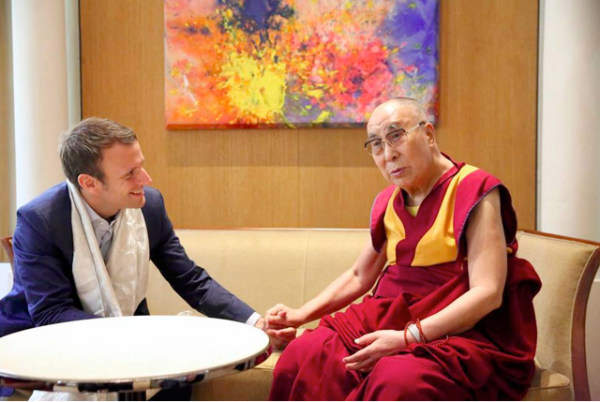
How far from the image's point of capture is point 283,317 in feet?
7.89

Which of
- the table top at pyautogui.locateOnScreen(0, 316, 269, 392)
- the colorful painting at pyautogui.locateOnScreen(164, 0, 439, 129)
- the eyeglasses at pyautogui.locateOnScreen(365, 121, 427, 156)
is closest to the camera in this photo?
the table top at pyautogui.locateOnScreen(0, 316, 269, 392)

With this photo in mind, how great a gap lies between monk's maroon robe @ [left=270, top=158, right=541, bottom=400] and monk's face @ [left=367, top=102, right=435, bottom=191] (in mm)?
82

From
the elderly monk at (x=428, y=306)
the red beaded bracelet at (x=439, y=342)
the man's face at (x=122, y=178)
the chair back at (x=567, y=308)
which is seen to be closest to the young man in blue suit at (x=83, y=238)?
the man's face at (x=122, y=178)

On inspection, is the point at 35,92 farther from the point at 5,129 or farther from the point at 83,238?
the point at 83,238

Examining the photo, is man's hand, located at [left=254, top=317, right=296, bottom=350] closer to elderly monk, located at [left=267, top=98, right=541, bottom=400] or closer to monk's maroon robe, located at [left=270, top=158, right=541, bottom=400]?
elderly monk, located at [left=267, top=98, right=541, bottom=400]

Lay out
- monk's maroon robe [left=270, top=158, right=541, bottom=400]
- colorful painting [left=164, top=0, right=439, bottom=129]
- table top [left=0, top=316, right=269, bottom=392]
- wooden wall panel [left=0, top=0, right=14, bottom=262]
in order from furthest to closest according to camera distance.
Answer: wooden wall panel [left=0, top=0, right=14, bottom=262] < colorful painting [left=164, top=0, right=439, bottom=129] < monk's maroon robe [left=270, top=158, right=541, bottom=400] < table top [left=0, top=316, right=269, bottom=392]

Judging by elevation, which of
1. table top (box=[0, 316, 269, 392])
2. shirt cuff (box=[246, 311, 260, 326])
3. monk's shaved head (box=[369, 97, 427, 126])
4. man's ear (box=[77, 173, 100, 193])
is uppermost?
monk's shaved head (box=[369, 97, 427, 126])

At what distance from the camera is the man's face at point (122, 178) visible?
2246 mm

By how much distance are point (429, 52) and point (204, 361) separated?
2.59 m

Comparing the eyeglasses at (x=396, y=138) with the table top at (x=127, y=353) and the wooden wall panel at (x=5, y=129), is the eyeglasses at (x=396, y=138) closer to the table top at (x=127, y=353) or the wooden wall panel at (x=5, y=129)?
the table top at (x=127, y=353)

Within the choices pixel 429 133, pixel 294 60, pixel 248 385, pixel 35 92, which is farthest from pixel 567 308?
pixel 35 92

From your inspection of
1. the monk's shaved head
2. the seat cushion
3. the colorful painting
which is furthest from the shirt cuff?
the colorful painting

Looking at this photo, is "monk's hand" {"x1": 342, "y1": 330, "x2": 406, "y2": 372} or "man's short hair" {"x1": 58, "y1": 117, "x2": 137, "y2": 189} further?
"man's short hair" {"x1": 58, "y1": 117, "x2": 137, "y2": 189}

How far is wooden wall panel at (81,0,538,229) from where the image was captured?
366 centimetres
